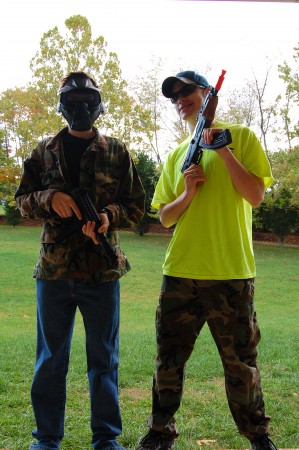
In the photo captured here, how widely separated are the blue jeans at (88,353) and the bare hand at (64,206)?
264mm

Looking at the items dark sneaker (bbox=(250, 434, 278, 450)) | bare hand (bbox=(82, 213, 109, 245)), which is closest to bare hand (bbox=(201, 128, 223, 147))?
bare hand (bbox=(82, 213, 109, 245))

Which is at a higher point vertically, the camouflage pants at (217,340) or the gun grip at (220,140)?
the gun grip at (220,140)

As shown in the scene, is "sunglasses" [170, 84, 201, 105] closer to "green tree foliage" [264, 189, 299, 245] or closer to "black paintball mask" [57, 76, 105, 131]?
"black paintball mask" [57, 76, 105, 131]

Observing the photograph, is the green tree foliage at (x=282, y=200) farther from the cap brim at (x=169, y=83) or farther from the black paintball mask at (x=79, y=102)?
the black paintball mask at (x=79, y=102)

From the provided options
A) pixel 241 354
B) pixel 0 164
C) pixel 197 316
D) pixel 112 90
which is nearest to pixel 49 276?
pixel 197 316

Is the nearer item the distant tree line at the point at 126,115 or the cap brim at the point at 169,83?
the cap brim at the point at 169,83

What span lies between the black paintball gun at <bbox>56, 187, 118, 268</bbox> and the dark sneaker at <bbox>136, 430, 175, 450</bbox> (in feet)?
2.30

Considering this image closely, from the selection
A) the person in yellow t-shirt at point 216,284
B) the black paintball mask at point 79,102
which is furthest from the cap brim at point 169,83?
the black paintball mask at point 79,102

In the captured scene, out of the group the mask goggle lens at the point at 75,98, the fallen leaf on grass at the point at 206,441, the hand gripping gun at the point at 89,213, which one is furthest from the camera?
the fallen leaf on grass at the point at 206,441

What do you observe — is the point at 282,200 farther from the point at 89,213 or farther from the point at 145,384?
the point at 89,213

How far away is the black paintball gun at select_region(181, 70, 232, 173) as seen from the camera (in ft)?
6.04

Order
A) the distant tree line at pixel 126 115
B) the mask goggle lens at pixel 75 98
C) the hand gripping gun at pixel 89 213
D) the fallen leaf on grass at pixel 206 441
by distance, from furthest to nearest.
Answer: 1. the distant tree line at pixel 126 115
2. the fallen leaf on grass at pixel 206 441
3. the mask goggle lens at pixel 75 98
4. the hand gripping gun at pixel 89 213

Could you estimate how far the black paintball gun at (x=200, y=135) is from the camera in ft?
6.04

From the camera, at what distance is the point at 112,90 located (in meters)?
11.5
